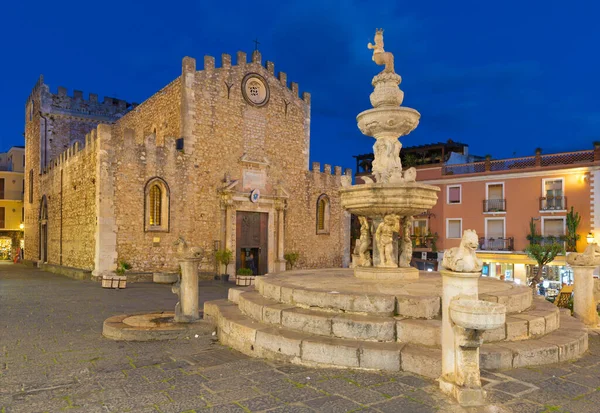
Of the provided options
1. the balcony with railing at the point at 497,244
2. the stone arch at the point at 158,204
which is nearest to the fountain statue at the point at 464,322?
the stone arch at the point at 158,204

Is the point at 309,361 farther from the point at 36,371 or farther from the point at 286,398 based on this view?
the point at 36,371

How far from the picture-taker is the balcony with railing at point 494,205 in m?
28.8

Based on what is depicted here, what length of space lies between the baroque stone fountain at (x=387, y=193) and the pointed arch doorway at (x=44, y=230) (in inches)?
929

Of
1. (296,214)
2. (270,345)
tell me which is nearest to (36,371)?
(270,345)

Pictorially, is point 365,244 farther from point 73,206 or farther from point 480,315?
point 73,206

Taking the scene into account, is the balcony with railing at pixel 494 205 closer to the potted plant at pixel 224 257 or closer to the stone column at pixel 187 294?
the potted plant at pixel 224 257

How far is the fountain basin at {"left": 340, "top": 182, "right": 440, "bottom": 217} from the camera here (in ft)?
26.6

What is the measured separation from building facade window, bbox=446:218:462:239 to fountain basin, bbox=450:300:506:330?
28.0 meters

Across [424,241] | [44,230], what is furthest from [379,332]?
[424,241]

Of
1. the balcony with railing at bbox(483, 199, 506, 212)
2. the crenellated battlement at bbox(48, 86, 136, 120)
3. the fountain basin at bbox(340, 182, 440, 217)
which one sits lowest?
the fountain basin at bbox(340, 182, 440, 217)

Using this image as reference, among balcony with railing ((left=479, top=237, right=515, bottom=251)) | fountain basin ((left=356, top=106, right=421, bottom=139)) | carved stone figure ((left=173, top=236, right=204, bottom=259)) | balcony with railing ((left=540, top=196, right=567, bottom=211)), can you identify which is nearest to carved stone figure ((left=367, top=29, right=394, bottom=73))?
fountain basin ((left=356, top=106, right=421, bottom=139))

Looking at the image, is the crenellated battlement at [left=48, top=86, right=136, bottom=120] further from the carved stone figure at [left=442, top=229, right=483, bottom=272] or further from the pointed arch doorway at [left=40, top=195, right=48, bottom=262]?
the carved stone figure at [left=442, top=229, right=483, bottom=272]

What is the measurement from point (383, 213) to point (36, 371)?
587cm

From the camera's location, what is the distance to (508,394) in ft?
15.3
